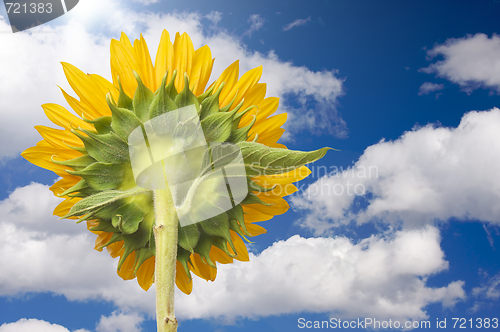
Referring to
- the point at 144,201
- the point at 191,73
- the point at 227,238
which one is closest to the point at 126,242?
the point at 144,201

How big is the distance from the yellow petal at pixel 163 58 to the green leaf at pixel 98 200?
91cm

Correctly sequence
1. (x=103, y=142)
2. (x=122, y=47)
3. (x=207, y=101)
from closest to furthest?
(x=103, y=142)
(x=207, y=101)
(x=122, y=47)

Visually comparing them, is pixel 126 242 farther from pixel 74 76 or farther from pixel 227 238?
pixel 74 76

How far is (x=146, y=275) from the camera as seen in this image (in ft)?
10.3

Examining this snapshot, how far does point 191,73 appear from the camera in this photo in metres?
2.86

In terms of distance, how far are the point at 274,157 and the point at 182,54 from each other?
1355 millimetres

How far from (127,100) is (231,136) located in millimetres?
707

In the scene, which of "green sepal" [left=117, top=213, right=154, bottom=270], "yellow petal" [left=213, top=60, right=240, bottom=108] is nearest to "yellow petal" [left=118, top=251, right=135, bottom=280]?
"green sepal" [left=117, top=213, right=154, bottom=270]

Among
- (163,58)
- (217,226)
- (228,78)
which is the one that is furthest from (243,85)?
(217,226)

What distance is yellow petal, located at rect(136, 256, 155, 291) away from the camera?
3061mm

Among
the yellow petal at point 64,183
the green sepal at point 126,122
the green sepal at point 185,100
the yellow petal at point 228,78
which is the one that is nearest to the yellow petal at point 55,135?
the yellow petal at point 64,183

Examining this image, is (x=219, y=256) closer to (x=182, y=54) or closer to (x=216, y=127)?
(x=216, y=127)

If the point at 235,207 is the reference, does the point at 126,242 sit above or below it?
below

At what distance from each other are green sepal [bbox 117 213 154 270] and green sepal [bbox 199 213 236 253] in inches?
12.4
